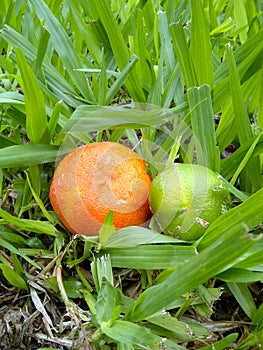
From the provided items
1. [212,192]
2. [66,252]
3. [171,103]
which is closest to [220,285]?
[212,192]

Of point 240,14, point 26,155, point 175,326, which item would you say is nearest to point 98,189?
point 26,155

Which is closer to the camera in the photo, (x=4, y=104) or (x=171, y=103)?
(x=4, y=104)

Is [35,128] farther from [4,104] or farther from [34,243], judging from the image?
[34,243]

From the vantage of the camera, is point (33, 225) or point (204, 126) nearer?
point (33, 225)

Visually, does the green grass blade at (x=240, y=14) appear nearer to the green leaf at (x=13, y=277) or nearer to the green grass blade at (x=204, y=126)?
the green grass blade at (x=204, y=126)

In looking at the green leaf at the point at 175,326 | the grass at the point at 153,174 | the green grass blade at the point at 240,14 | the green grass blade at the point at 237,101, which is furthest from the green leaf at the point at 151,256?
the green grass blade at the point at 240,14

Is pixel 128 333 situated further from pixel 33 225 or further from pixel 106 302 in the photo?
pixel 33 225
